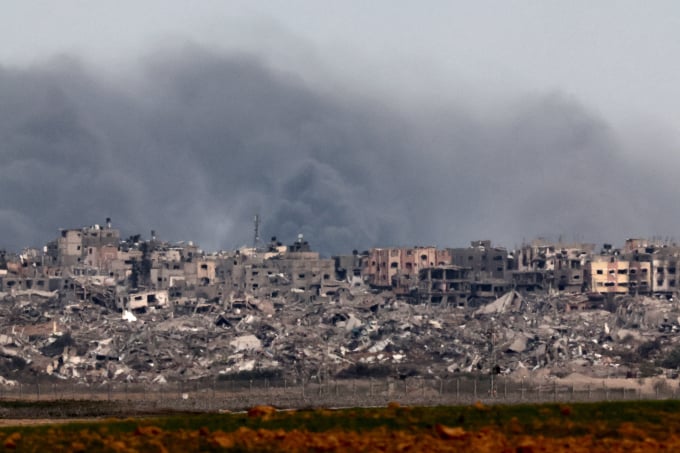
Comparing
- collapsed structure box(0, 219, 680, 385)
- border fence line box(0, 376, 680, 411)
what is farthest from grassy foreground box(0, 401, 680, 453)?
collapsed structure box(0, 219, 680, 385)

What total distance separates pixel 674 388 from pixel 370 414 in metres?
52.6

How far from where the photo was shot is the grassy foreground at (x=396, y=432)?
38.0 meters

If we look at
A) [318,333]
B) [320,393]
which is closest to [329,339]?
[318,333]

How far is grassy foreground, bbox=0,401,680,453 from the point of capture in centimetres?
3797

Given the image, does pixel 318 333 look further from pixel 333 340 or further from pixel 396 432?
pixel 396 432

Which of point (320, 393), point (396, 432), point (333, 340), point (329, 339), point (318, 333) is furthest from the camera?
point (318, 333)

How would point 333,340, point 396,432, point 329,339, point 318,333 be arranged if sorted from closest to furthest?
point 396,432 → point 333,340 → point 329,339 → point 318,333

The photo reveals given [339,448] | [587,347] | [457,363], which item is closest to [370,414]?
[339,448]

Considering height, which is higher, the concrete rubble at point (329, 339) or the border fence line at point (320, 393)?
the concrete rubble at point (329, 339)

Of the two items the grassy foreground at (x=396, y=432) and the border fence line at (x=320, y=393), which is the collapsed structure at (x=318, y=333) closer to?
the border fence line at (x=320, y=393)

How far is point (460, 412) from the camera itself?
47469 millimetres

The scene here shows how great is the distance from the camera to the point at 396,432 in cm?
4162

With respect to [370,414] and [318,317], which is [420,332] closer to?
[318,317]

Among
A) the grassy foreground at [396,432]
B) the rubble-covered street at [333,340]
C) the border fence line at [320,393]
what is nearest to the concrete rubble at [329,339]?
the rubble-covered street at [333,340]
